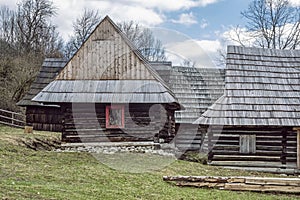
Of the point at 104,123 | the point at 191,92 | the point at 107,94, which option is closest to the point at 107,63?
the point at 107,94

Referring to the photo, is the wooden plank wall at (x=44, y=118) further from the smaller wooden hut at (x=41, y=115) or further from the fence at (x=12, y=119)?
the fence at (x=12, y=119)

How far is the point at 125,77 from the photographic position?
45.4ft

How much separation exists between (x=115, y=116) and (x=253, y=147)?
4.78 metres

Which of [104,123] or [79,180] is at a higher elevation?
[104,123]

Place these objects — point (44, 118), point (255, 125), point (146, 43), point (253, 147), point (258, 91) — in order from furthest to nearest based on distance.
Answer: point (146, 43) < point (44, 118) < point (258, 91) < point (253, 147) < point (255, 125)

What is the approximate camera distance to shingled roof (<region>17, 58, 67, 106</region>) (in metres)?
18.6

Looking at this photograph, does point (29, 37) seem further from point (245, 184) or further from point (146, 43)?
point (245, 184)

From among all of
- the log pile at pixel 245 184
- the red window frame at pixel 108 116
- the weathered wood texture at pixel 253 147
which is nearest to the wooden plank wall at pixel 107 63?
the red window frame at pixel 108 116

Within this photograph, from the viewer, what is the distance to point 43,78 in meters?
19.4

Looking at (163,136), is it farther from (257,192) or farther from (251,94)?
(257,192)

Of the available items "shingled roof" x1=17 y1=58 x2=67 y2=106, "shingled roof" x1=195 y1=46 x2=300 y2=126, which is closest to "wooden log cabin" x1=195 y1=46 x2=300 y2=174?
"shingled roof" x1=195 y1=46 x2=300 y2=126

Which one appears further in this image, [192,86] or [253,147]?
[192,86]

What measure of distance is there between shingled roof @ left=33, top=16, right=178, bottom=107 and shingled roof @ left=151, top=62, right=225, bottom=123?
4.10 meters

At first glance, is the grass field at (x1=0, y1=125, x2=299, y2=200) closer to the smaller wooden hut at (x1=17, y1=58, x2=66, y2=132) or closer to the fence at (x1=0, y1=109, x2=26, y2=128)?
the smaller wooden hut at (x1=17, y1=58, x2=66, y2=132)
